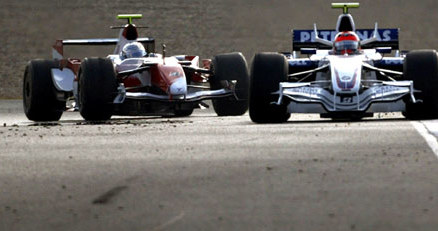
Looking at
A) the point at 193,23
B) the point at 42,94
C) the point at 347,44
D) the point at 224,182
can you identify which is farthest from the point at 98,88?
the point at 193,23

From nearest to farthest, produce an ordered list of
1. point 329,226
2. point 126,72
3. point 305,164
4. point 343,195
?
1. point 329,226
2. point 343,195
3. point 305,164
4. point 126,72

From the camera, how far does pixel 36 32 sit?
5459 cm

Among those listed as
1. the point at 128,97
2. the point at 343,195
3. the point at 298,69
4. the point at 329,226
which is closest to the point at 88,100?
the point at 128,97

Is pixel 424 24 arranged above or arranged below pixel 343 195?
below

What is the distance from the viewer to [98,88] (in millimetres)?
22484

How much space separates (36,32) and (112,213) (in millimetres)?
47422

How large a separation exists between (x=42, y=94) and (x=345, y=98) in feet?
27.4

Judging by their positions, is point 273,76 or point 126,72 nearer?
point 273,76

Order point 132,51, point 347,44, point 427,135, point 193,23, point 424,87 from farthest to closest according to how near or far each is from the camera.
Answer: point 193,23 < point 132,51 < point 347,44 < point 424,87 < point 427,135

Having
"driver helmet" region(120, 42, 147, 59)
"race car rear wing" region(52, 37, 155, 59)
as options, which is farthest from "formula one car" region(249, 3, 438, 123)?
"race car rear wing" region(52, 37, 155, 59)

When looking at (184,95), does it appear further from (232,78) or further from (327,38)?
(327,38)

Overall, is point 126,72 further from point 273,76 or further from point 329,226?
point 329,226

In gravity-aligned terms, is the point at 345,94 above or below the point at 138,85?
above

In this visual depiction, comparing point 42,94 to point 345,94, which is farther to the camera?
point 42,94
